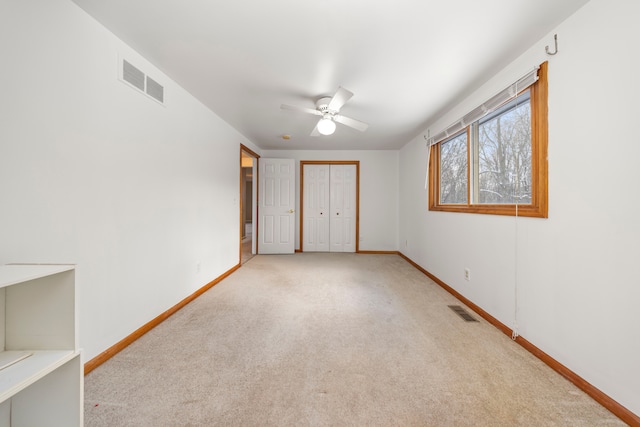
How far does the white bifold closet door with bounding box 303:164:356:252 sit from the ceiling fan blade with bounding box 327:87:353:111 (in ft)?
9.06

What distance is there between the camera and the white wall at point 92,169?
1.17 metres

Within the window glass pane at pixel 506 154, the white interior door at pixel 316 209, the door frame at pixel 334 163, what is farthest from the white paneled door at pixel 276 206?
the window glass pane at pixel 506 154

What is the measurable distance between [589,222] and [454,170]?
6.10 ft

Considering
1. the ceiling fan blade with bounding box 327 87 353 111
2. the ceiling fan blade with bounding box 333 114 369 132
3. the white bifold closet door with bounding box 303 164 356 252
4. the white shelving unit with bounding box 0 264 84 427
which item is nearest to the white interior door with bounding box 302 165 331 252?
the white bifold closet door with bounding box 303 164 356 252

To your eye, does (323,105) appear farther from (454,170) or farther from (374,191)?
(374,191)

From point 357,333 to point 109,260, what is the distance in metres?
1.90

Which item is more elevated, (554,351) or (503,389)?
(554,351)

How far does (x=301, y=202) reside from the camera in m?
5.29

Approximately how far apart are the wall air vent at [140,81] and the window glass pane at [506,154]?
9.88 feet

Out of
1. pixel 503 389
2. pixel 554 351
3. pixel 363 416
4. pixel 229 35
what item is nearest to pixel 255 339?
pixel 363 416

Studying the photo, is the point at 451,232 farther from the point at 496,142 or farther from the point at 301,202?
the point at 301,202

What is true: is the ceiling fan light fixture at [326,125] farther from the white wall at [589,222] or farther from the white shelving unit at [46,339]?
the white shelving unit at [46,339]

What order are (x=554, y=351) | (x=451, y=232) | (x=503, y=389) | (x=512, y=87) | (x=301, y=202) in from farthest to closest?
1. (x=301, y=202)
2. (x=451, y=232)
3. (x=512, y=87)
4. (x=554, y=351)
5. (x=503, y=389)

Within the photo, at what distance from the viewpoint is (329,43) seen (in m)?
1.74
